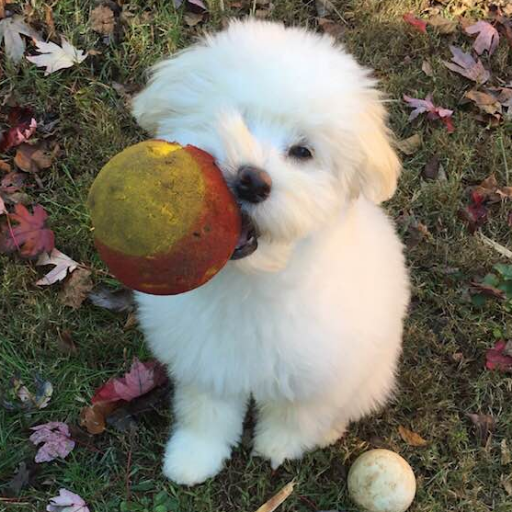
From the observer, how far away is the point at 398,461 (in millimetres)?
2229

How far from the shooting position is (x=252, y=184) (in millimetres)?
1490

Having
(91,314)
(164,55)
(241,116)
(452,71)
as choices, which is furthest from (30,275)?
(452,71)

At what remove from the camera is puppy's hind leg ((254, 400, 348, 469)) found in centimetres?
224

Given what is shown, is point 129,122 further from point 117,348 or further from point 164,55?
point 117,348

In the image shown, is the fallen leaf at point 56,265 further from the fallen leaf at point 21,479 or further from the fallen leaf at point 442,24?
the fallen leaf at point 442,24

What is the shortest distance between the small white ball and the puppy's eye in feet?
3.34

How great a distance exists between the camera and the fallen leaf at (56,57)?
3119 millimetres

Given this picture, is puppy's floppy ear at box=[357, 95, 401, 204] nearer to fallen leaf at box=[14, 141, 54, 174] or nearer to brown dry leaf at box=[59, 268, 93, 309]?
brown dry leaf at box=[59, 268, 93, 309]

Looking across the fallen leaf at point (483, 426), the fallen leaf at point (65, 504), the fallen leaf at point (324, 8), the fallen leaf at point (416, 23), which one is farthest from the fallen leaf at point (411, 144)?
the fallen leaf at point (65, 504)

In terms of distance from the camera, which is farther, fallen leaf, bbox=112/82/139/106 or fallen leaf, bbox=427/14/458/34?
fallen leaf, bbox=427/14/458/34

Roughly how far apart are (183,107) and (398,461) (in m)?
1.23

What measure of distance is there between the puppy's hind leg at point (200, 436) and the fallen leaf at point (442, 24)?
2.08 meters

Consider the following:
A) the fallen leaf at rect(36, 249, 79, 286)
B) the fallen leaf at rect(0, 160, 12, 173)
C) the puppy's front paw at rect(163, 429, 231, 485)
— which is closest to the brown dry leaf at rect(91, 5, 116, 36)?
the fallen leaf at rect(0, 160, 12, 173)

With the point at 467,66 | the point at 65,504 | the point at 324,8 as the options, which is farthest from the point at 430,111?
the point at 65,504
